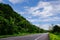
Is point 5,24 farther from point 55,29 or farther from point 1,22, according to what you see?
point 55,29

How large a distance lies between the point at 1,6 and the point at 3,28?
258 ft

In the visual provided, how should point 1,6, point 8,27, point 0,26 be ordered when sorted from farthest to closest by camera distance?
point 1,6 < point 8,27 < point 0,26

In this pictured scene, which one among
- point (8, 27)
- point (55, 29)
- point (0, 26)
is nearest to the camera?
point (0, 26)

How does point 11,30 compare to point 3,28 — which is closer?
point 3,28

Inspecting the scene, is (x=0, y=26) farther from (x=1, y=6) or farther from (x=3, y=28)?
(x=1, y=6)

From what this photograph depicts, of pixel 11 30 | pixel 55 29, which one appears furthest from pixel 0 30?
pixel 55 29

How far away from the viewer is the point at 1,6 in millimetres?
144500

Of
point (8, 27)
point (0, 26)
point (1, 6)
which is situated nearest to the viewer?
point (0, 26)

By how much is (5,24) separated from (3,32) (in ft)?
8.22

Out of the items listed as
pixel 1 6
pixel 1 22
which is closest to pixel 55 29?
pixel 1 6

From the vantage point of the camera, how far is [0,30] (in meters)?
66.7

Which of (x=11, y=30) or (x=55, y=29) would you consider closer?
(x=11, y=30)

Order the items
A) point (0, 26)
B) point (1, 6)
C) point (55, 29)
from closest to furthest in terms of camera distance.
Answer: point (0, 26)
point (55, 29)
point (1, 6)

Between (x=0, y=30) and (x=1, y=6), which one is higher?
(x=1, y=6)
